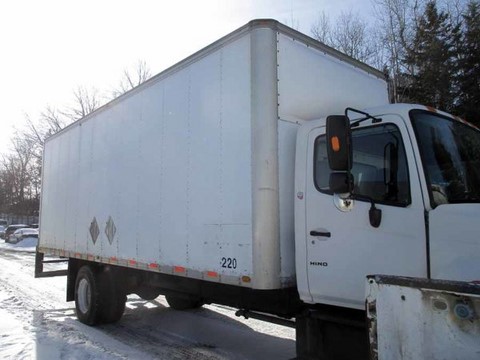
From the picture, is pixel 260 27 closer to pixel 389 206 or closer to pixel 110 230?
pixel 389 206

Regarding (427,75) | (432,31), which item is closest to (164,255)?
(427,75)

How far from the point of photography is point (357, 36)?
25.5m

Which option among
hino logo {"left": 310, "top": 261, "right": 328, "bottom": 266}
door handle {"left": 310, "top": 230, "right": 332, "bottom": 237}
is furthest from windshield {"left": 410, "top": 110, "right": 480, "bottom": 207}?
hino logo {"left": 310, "top": 261, "right": 328, "bottom": 266}

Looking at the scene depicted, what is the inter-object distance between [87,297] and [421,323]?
21.6 feet

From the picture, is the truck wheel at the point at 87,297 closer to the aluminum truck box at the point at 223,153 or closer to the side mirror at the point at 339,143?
the aluminum truck box at the point at 223,153

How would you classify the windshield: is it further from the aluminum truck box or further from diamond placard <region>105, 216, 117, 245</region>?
diamond placard <region>105, 216, 117, 245</region>

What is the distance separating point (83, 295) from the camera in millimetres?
8086

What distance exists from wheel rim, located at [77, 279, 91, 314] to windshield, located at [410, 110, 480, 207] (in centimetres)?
622

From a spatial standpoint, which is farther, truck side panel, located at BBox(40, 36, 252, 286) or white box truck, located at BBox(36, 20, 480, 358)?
truck side panel, located at BBox(40, 36, 252, 286)

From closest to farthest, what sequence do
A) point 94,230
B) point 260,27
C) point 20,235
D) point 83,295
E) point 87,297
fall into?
point 260,27 < point 94,230 < point 87,297 < point 83,295 < point 20,235

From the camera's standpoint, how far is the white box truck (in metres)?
3.55

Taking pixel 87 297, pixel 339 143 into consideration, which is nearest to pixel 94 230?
pixel 87 297

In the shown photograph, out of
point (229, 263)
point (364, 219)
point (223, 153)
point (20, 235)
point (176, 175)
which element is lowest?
point (20, 235)

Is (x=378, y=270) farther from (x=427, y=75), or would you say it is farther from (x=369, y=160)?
(x=427, y=75)
